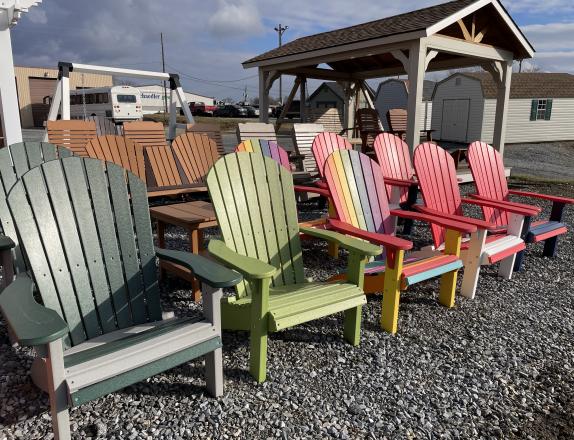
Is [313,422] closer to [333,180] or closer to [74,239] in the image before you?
[74,239]

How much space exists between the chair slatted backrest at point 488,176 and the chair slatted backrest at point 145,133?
473 cm

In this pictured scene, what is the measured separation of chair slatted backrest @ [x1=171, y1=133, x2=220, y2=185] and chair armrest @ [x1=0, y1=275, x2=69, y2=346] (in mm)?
3606

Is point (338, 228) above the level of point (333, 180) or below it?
below

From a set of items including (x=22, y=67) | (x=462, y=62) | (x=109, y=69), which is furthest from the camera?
(x=22, y=67)

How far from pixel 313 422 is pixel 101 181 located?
1.45 meters

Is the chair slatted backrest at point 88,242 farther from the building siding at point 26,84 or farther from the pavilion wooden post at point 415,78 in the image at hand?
the building siding at point 26,84

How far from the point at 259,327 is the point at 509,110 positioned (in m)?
20.4

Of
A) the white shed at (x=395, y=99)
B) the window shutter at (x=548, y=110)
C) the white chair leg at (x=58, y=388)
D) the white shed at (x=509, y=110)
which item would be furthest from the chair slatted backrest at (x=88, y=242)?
the window shutter at (x=548, y=110)

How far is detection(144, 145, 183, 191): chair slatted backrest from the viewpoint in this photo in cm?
509

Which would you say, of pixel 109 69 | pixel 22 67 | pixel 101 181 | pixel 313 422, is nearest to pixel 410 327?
pixel 313 422

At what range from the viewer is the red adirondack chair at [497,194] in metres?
3.93

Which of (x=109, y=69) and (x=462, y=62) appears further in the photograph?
(x=462, y=62)

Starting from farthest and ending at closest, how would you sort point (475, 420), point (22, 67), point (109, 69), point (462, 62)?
1. point (22, 67)
2. point (462, 62)
3. point (109, 69)
4. point (475, 420)

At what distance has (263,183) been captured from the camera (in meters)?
2.65
